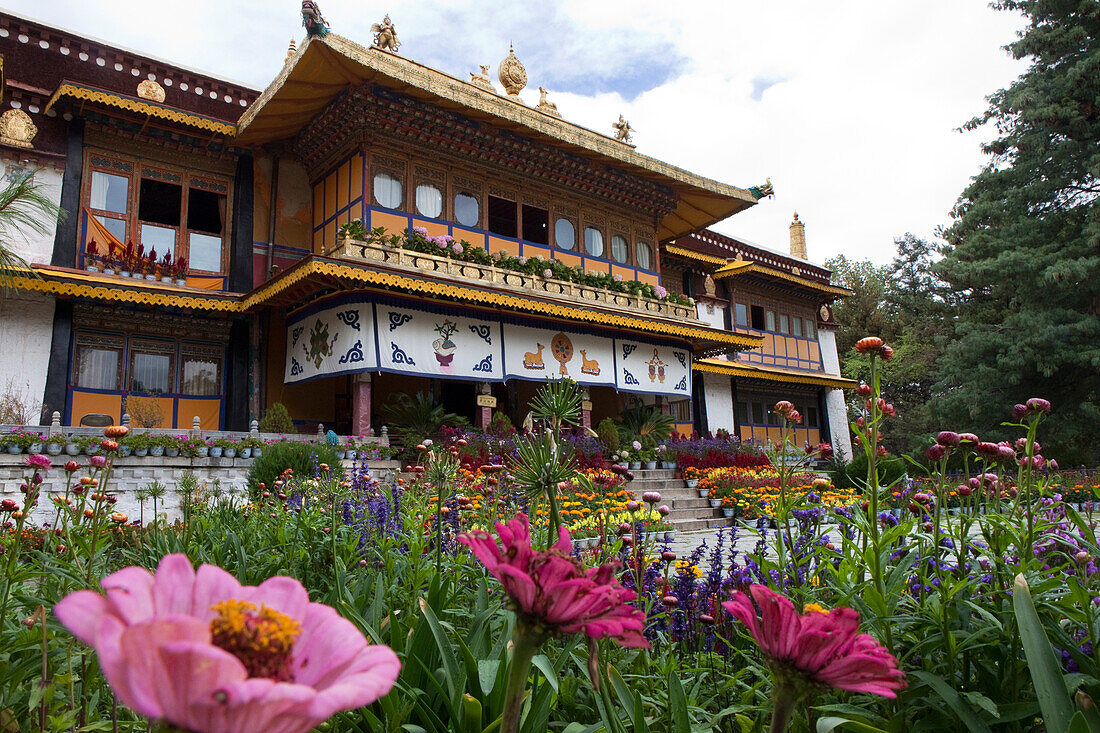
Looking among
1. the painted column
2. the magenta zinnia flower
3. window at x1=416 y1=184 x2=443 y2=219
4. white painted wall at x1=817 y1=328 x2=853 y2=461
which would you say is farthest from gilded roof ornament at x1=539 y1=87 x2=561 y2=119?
the magenta zinnia flower

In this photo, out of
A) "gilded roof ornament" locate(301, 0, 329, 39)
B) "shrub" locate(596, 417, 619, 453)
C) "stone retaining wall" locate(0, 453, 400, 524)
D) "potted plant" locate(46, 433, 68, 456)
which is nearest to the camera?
"stone retaining wall" locate(0, 453, 400, 524)

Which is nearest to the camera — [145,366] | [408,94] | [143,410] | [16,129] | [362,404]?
[16,129]

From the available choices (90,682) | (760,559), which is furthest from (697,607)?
(90,682)

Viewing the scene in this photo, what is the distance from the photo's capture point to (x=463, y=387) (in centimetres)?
1678

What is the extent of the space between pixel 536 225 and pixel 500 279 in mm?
3439

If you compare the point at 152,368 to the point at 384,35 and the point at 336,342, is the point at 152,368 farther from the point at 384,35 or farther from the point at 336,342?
the point at 384,35

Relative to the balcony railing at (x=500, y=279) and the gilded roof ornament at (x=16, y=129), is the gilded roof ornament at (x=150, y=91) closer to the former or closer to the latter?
the gilded roof ornament at (x=16, y=129)

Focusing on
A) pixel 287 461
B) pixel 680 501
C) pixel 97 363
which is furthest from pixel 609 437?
pixel 97 363

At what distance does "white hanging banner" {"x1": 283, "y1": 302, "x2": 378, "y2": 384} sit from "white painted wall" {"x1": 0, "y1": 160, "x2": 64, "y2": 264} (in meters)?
4.33

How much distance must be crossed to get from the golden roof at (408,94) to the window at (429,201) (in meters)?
1.63

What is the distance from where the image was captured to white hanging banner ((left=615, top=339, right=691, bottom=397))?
15995 mm

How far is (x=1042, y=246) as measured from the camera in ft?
57.6

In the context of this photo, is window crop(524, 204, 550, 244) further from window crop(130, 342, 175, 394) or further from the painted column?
window crop(130, 342, 175, 394)

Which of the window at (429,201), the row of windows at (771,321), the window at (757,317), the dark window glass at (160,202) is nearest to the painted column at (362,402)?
the window at (429,201)
